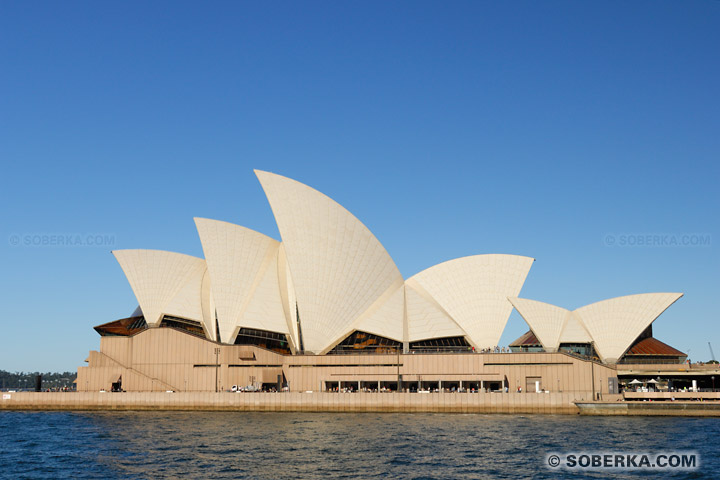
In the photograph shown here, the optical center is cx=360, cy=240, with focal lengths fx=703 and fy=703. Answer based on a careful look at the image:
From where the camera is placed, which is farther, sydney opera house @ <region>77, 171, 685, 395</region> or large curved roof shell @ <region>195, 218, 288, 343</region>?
large curved roof shell @ <region>195, 218, 288, 343</region>

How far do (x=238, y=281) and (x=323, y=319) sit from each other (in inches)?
336

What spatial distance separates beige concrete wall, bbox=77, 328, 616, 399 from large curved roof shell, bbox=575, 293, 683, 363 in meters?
4.60

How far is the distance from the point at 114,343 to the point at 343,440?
35198 mm

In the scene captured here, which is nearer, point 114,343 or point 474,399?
point 474,399

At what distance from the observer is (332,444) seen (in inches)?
1379

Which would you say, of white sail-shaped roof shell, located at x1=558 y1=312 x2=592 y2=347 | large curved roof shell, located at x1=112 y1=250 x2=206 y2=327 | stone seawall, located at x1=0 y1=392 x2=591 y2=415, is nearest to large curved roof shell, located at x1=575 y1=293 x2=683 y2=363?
white sail-shaped roof shell, located at x1=558 y1=312 x2=592 y2=347

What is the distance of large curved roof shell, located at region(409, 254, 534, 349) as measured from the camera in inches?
2564

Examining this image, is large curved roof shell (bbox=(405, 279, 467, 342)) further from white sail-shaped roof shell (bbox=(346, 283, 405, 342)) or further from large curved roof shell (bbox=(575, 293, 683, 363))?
large curved roof shell (bbox=(575, 293, 683, 363))

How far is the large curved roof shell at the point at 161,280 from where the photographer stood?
214 feet

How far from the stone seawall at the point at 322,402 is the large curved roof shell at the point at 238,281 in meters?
7.28

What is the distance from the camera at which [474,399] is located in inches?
2172

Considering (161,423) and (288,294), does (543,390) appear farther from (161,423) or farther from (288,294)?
(161,423)

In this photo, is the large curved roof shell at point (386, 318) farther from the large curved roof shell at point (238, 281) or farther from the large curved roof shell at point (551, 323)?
the large curved roof shell at point (551, 323)

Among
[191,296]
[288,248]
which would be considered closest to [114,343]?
[191,296]
